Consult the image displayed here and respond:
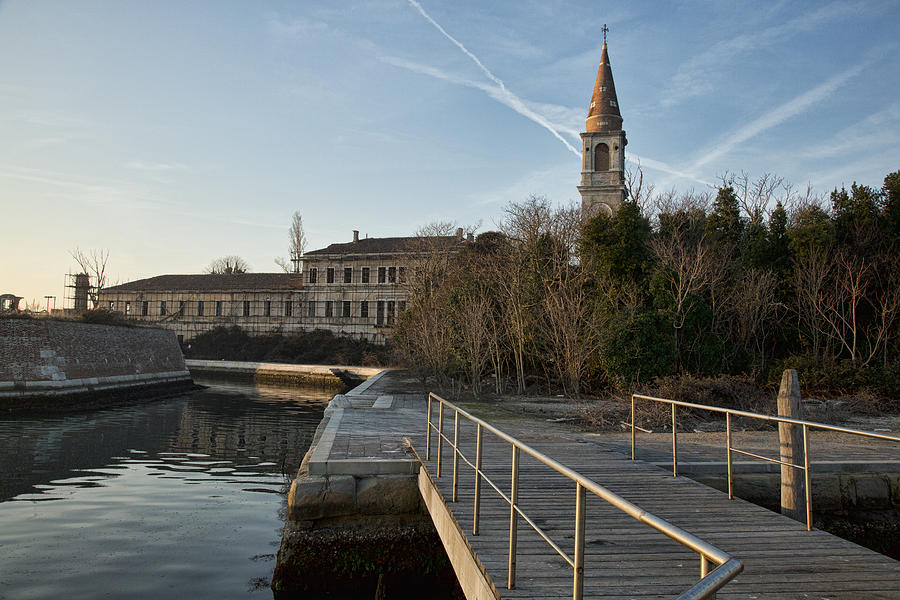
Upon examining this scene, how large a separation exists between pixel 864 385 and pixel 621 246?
8118mm

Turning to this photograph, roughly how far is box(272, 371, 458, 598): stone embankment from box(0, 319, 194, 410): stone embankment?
18616 millimetres

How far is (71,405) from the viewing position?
22.0m

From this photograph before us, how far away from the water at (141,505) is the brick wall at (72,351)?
11.9ft

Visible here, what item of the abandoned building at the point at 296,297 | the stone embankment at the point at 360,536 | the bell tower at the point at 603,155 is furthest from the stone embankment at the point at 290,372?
the stone embankment at the point at 360,536

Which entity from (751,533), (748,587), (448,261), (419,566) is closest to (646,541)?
(748,587)

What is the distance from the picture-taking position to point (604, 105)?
155 feet

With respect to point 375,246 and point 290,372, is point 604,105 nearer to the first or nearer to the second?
point 375,246

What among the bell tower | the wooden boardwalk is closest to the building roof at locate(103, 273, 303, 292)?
the bell tower

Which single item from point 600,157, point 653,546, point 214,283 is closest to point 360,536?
point 653,546

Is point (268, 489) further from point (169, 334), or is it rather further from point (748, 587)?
point (169, 334)

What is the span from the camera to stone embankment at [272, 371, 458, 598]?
6871 millimetres

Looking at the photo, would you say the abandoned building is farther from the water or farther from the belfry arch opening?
the water

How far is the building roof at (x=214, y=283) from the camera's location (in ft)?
182

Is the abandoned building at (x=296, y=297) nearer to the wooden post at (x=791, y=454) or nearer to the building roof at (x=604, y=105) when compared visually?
the building roof at (x=604, y=105)
